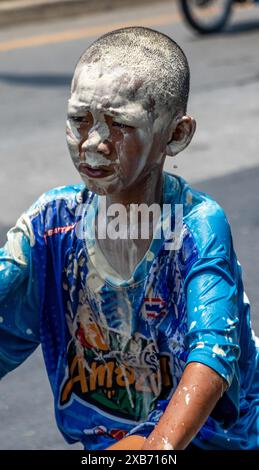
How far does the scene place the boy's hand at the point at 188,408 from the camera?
2531 mm

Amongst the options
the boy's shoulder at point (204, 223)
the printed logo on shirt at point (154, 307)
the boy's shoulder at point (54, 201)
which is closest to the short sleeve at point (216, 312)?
the boy's shoulder at point (204, 223)

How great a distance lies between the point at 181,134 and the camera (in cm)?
291

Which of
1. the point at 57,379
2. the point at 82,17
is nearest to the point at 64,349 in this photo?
the point at 57,379

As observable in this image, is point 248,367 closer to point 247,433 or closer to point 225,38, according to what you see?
point 247,433

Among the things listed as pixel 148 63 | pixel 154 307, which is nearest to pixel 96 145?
pixel 148 63

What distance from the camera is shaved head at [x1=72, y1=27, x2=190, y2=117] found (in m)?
2.77

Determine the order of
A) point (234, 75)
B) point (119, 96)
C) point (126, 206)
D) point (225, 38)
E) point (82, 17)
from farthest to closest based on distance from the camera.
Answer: point (82, 17)
point (225, 38)
point (234, 75)
point (126, 206)
point (119, 96)

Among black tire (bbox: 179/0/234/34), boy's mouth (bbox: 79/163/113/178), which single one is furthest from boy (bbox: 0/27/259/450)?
black tire (bbox: 179/0/234/34)

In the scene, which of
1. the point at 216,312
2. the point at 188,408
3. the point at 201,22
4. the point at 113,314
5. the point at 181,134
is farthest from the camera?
the point at 201,22

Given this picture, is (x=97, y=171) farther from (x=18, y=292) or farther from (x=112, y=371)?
(x=112, y=371)

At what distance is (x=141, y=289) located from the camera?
299cm

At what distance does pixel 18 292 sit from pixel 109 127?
1.72ft

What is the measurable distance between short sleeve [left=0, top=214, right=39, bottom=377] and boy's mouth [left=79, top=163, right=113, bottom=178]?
30 centimetres

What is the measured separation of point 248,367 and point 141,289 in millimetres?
369
